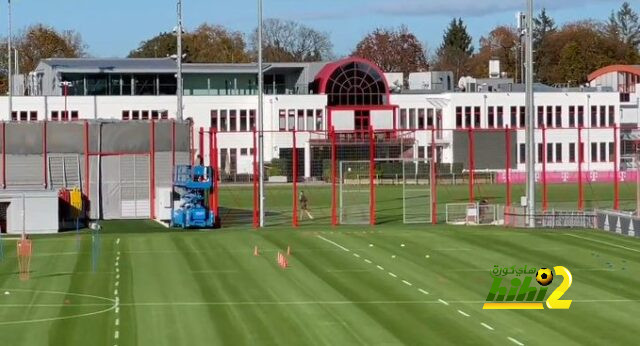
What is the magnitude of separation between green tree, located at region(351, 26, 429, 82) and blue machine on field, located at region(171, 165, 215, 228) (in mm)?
119775

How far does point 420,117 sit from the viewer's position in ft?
386

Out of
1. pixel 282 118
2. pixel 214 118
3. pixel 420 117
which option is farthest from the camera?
pixel 420 117

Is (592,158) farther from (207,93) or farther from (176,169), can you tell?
(176,169)

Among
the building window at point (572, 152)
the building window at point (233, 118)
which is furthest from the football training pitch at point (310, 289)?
the building window at point (233, 118)

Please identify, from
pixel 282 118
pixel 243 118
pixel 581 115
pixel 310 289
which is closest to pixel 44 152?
pixel 310 289

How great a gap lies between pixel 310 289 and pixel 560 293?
Answer: 22.8ft

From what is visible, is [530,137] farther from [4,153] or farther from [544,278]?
[4,153]

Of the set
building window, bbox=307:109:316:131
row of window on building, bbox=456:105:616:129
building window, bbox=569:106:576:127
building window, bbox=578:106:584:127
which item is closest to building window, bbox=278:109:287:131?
building window, bbox=307:109:316:131

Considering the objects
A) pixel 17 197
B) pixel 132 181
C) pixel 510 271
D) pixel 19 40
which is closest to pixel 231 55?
pixel 19 40

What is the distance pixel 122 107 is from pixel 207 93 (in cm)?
1047

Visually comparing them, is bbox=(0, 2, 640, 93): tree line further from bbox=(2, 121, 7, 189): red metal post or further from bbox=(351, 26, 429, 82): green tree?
bbox=(2, 121, 7, 189): red metal post

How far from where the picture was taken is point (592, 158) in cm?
10744

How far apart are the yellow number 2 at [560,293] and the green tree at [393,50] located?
141248mm

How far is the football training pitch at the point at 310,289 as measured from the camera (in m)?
29.4
